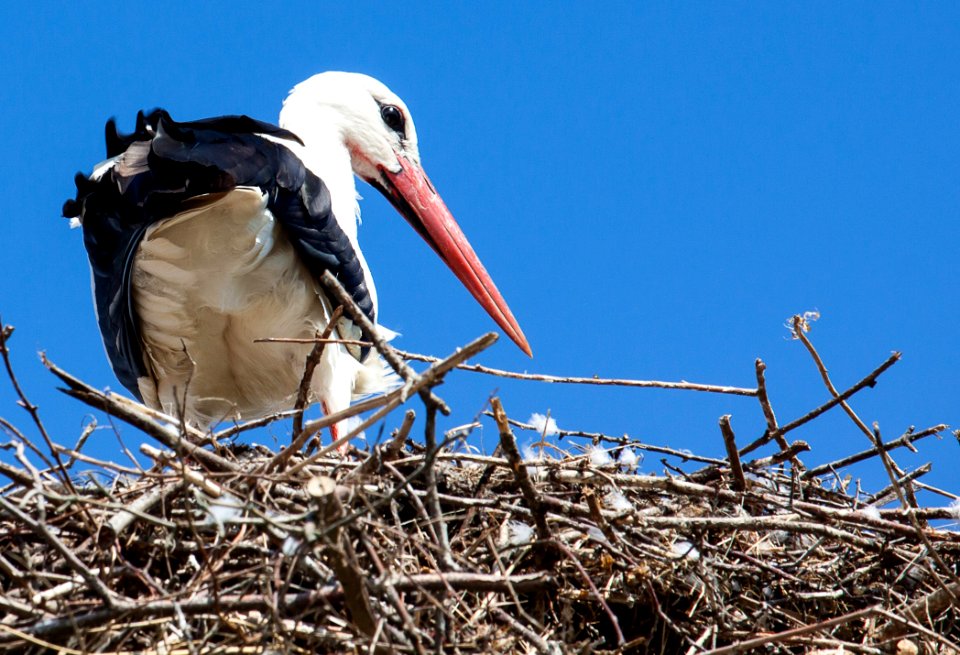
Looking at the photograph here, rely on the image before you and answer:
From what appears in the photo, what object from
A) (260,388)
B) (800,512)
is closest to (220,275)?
(260,388)

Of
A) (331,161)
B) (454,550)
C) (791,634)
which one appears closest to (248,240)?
(331,161)

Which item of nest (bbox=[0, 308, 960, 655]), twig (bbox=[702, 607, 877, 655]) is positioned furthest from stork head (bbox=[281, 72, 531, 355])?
twig (bbox=[702, 607, 877, 655])

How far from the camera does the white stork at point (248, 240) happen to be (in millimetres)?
3020

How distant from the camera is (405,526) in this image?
2.36m

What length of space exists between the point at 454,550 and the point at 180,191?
112 cm

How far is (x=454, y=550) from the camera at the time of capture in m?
2.37

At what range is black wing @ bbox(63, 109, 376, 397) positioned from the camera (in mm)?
2926

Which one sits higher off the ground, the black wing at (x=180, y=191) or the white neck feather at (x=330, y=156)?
the white neck feather at (x=330, y=156)

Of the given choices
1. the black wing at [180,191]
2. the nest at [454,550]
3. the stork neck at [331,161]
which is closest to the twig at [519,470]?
the nest at [454,550]

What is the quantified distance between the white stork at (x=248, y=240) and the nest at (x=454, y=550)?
26.8 inches

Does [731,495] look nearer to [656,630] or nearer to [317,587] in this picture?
[656,630]

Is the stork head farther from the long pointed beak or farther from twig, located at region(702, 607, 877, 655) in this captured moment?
twig, located at region(702, 607, 877, 655)

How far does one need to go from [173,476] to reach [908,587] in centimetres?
147

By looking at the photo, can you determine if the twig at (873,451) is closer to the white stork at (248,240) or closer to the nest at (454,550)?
the nest at (454,550)
